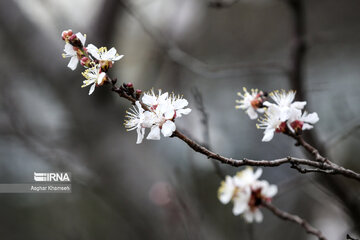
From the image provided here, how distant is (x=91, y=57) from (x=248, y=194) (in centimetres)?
47

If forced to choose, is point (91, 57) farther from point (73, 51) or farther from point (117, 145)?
point (117, 145)

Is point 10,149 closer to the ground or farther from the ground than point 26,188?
farther from the ground

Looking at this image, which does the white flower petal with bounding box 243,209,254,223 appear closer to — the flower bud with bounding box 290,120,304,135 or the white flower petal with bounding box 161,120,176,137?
the flower bud with bounding box 290,120,304,135

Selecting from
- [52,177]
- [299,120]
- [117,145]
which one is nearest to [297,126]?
[299,120]

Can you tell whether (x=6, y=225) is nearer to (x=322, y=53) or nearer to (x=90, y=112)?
(x=90, y=112)

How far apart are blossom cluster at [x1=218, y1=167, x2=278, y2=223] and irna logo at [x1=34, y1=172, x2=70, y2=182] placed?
116cm

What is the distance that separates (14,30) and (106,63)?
1.81 metres

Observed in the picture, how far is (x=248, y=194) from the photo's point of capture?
87 cm

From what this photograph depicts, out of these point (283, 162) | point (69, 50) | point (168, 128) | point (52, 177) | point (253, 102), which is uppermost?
point (52, 177)

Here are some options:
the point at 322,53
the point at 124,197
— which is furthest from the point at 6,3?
the point at 322,53

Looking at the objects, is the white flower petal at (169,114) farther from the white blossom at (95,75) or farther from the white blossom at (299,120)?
the white blossom at (299,120)

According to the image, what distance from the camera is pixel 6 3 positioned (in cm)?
221

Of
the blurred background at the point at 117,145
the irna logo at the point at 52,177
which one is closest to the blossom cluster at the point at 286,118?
the blurred background at the point at 117,145

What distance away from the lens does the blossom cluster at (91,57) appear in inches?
28.0
